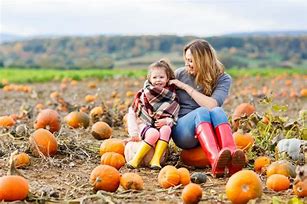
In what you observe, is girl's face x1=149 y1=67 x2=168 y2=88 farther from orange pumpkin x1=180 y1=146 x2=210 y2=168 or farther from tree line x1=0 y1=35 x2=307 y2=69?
tree line x1=0 y1=35 x2=307 y2=69

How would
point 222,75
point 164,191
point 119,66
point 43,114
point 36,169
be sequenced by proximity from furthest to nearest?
point 119,66 < point 43,114 < point 222,75 < point 36,169 < point 164,191

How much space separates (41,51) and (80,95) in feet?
100

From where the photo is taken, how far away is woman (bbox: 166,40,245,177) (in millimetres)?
6051

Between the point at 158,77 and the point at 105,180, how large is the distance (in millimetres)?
1582

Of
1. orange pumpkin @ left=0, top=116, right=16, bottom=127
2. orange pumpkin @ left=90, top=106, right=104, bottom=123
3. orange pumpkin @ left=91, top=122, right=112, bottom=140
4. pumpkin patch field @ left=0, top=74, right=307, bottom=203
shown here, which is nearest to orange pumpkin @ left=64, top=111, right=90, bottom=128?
pumpkin patch field @ left=0, top=74, right=307, bottom=203

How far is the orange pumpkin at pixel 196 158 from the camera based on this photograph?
6336 mm

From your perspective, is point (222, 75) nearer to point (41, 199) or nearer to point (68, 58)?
point (41, 199)

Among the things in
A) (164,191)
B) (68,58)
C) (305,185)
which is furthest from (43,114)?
(68,58)

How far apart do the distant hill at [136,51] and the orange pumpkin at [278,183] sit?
90.6 ft

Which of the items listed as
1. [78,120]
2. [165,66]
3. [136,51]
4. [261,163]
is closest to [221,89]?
[165,66]

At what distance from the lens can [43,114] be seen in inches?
311

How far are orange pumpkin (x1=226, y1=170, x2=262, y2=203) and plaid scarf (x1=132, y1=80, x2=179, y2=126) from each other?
1.69 m

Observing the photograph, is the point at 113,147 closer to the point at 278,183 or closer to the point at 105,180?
the point at 105,180

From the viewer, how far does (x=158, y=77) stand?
21.0 feet
